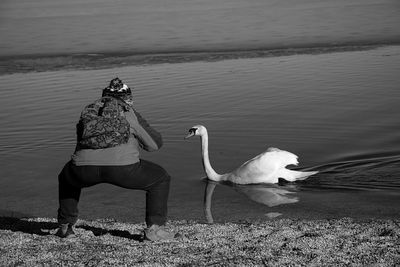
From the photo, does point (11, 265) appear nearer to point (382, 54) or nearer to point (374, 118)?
point (374, 118)

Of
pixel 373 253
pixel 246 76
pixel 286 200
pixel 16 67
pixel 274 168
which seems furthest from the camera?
pixel 16 67

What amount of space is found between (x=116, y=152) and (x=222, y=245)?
1305 mm

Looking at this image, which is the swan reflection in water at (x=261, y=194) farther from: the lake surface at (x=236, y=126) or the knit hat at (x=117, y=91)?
the knit hat at (x=117, y=91)

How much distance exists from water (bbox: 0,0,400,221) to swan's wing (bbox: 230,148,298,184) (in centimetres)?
17

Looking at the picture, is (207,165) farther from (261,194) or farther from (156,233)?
(156,233)

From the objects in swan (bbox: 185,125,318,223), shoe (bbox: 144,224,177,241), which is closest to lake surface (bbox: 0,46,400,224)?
swan (bbox: 185,125,318,223)

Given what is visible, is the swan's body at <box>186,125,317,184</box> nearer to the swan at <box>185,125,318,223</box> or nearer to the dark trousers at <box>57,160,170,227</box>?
the swan at <box>185,125,318,223</box>

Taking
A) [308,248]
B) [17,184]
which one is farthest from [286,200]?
[17,184]

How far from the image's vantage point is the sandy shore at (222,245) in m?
6.24

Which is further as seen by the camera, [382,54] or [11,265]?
[382,54]

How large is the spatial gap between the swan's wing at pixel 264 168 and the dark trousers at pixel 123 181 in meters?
3.90

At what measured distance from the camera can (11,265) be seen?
21.2ft

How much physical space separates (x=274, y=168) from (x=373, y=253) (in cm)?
457

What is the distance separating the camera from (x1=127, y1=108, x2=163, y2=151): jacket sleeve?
263 inches
